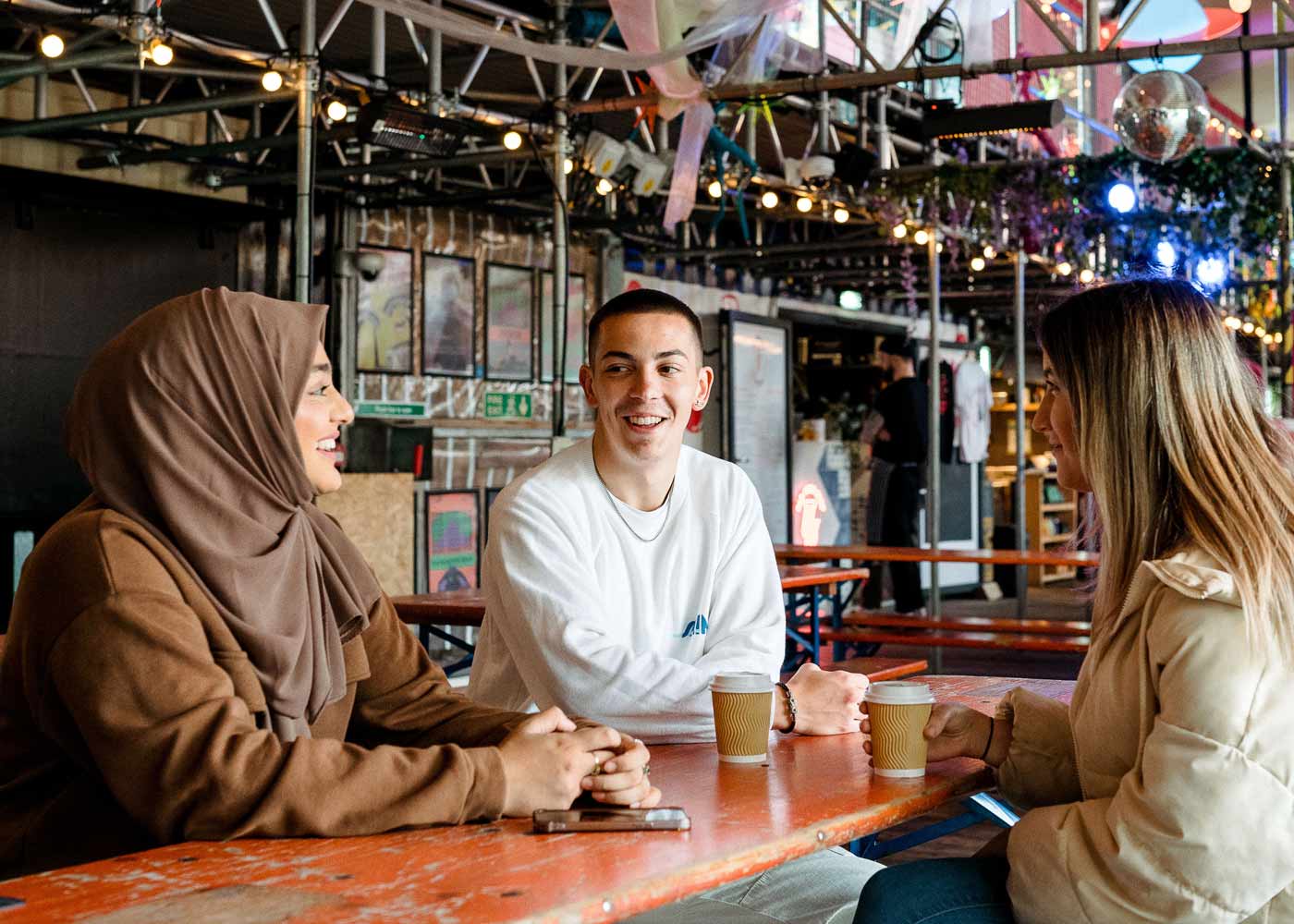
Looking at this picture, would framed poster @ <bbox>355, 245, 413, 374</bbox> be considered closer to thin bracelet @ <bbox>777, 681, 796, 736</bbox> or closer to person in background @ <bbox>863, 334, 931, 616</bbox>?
person in background @ <bbox>863, 334, 931, 616</bbox>

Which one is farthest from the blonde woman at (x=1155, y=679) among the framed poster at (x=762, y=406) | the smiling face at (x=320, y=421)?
the framed poster at (x=762, y=406)

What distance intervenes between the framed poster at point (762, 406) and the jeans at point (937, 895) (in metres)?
10.7

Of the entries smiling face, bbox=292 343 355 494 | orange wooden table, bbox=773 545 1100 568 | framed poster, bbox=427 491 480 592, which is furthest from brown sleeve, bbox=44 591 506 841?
framed poster, bbox=427 491 480 592

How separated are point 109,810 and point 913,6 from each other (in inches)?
223

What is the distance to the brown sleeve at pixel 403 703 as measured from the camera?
88.7 inches

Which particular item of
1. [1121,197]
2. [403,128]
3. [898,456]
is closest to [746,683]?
[403,128]

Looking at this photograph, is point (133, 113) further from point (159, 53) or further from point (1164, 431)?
point (1164, 431)

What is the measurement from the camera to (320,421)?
81.1 inches

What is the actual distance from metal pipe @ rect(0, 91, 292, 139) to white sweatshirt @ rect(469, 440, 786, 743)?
4.32 metres

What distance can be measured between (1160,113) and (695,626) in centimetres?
503

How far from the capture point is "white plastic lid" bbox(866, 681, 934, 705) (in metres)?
2.00

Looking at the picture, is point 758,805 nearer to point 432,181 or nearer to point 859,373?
point 432,181

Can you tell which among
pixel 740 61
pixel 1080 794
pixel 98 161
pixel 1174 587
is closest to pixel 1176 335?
pixel 1174 587

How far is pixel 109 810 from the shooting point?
1.79 metres
